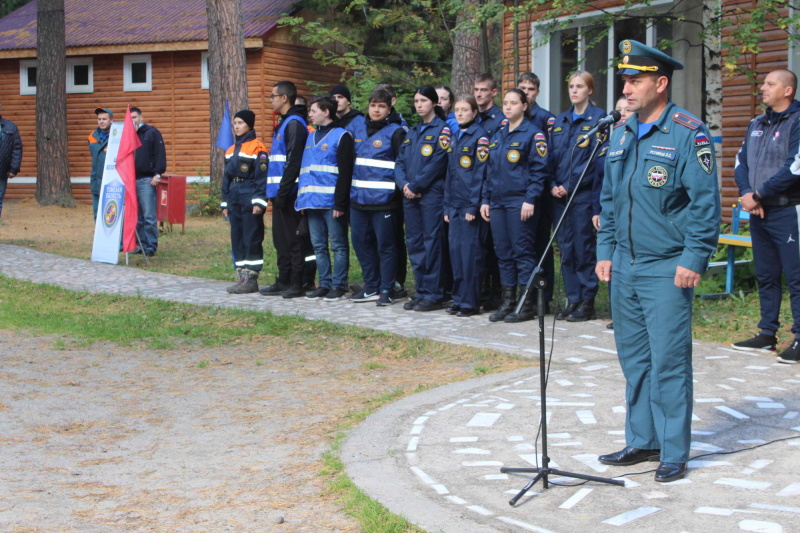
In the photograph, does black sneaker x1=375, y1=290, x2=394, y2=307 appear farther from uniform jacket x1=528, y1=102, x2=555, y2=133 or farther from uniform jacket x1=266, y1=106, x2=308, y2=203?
uniform jacket x1=528, y1=102, x2=555, y2=133

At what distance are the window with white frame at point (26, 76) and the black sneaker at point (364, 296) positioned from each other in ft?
73.6

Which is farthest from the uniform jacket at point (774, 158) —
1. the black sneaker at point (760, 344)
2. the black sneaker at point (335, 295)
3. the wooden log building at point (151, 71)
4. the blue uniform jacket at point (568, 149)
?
the wooden log building at point (151, 71)

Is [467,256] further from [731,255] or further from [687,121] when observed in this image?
[687,121]

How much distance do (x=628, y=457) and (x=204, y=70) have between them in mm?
23825

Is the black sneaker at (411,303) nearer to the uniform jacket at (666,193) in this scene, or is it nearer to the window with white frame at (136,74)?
the uniform jacket at (666,193)

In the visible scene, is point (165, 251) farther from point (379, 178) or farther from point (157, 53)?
point (157, 53)

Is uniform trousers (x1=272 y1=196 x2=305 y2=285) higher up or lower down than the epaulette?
lower down

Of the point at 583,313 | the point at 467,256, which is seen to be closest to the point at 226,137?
the point at 467,256

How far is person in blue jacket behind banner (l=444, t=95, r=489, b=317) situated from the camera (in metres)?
9.08

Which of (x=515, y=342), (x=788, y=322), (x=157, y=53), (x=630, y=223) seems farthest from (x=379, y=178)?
(x=157, y=53)

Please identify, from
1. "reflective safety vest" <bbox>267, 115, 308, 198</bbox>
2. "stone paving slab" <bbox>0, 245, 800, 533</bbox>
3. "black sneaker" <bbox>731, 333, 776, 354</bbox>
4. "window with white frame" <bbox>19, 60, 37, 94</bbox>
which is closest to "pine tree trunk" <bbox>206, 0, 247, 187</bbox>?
"reflective safety vest" <bbox>267, 115, 308, 198</bbox>

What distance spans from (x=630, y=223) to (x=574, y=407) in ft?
5.30

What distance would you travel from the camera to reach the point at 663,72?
4.64 metres

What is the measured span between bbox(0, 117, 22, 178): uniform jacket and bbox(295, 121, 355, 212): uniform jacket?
7526 millimetres
